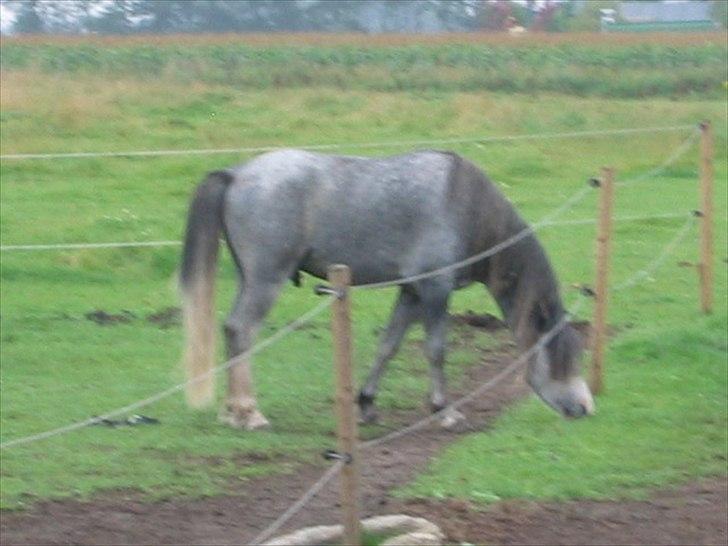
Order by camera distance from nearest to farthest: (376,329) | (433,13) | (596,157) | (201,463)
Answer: (201,463), (376,329), (596,157), (433,13)

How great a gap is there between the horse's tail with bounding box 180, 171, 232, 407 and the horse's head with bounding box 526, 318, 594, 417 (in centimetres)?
177

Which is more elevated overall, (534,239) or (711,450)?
(534,239)

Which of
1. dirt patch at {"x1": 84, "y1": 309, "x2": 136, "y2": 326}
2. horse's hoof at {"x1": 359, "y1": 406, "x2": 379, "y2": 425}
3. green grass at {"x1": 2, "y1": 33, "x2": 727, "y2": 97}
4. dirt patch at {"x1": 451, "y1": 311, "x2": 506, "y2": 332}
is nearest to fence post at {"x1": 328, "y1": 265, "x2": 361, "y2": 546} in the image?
horse's hoof at {"x1": 359, "y1": 406, "x2": 379, "y2": 425}

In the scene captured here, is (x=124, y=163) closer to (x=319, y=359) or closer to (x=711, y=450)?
(x=319, y=359)

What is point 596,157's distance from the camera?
2077 cm

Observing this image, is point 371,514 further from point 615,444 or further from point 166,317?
point 166,317

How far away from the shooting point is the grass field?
771cm

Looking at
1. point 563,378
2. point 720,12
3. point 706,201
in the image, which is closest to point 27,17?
point 720,12

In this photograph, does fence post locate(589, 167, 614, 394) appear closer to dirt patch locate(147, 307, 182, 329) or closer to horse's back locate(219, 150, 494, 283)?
horse's back locate(219, 150, 494, 283)

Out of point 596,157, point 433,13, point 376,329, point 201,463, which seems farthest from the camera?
point 433,13

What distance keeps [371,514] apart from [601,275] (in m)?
2.81

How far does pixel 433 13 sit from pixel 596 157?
63.6ft

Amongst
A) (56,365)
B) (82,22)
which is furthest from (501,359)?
(82,22)

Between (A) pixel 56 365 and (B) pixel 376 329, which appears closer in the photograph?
(A) pixel 56 365
